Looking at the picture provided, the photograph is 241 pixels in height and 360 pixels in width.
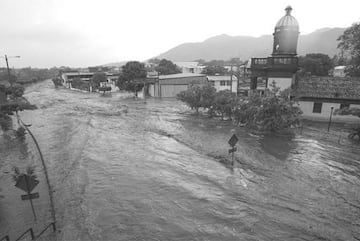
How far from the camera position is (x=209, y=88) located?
23562mm

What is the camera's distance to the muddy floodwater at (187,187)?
7.44m

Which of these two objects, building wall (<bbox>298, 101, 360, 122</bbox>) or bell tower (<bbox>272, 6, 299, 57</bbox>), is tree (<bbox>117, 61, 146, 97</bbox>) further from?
building wall (<bbox>298, 101, 360, 122</bbox>)

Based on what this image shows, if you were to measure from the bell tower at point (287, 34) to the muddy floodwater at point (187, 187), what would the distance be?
11183mm

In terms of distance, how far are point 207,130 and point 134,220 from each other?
1293 cm

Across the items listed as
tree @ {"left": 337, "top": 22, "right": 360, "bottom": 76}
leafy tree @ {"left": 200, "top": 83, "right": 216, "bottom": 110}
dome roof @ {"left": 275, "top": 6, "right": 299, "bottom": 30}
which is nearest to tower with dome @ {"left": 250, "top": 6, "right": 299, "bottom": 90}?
dome roof @ {"left": 275, "top": 6, "right": 299, "bottom": 30}

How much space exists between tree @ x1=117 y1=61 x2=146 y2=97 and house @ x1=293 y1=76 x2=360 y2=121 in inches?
1062

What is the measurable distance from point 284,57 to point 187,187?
21070mm

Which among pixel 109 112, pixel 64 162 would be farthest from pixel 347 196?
pixel 109 112

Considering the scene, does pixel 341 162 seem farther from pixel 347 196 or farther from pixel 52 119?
pixel 52 119

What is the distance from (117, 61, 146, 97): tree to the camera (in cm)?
3981

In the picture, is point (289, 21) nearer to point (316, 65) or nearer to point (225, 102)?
point (225, 102)

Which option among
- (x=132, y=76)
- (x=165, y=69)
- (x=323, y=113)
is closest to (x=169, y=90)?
(x=132, y=76)

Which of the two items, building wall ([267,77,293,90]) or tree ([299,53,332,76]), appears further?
tree ([299,53,332,76])

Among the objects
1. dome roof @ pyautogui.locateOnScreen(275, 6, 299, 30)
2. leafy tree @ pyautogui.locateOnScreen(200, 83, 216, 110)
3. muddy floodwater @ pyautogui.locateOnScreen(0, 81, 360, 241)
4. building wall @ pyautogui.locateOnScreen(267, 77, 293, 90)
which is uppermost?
dome roof @ pyautogui.locateOnScreen(275, 6, 299, 30)
